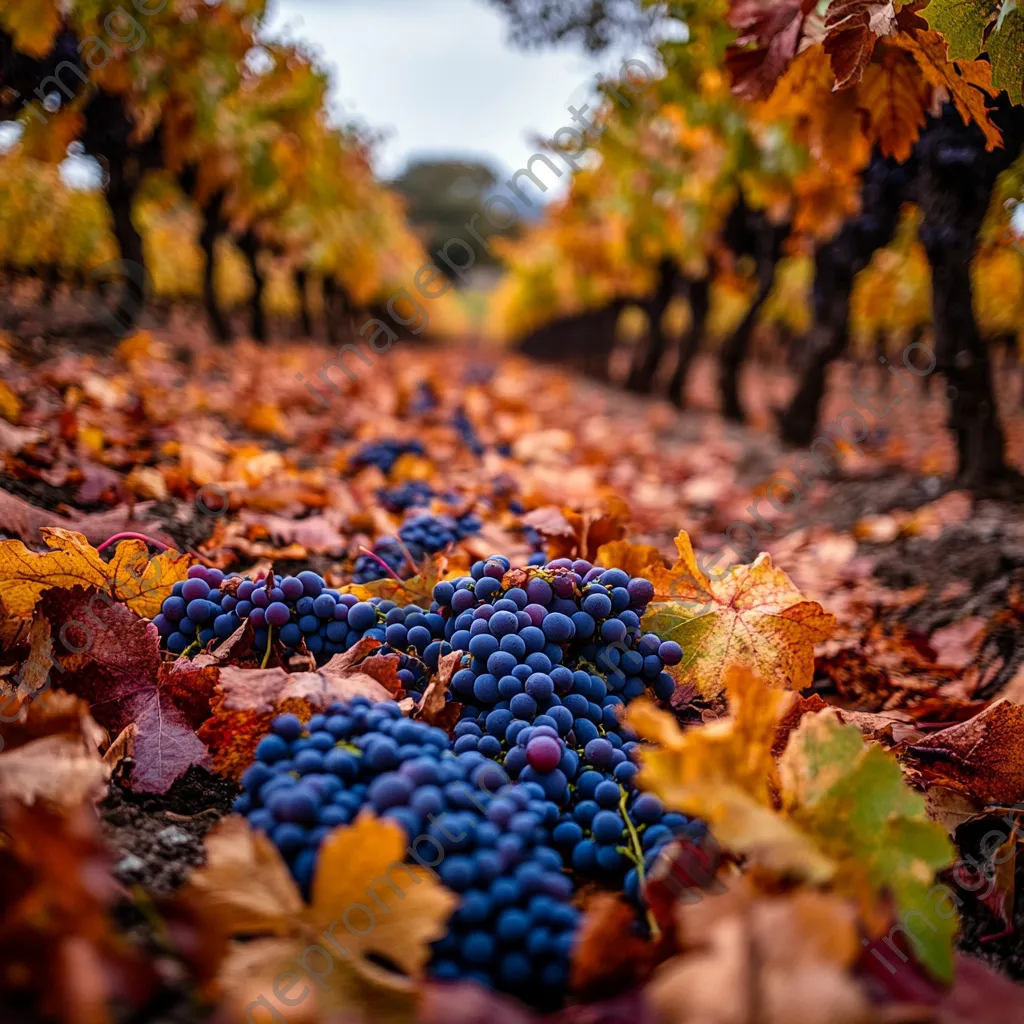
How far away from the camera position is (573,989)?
817mm

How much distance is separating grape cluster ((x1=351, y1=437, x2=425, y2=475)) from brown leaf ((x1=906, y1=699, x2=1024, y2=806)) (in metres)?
2.47

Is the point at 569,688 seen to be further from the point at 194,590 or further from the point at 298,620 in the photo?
the point at 194,590

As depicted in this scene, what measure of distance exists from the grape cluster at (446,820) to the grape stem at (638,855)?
0.34 ft

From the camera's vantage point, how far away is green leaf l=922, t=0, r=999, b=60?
145cm

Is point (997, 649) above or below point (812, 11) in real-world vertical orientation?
below

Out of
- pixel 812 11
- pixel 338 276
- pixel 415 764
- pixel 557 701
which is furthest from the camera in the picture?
pixel 338 276

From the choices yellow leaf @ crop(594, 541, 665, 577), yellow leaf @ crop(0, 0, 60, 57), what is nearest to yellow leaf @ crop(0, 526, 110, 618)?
yellow leaf @ crop(594, 541, 665, 577)

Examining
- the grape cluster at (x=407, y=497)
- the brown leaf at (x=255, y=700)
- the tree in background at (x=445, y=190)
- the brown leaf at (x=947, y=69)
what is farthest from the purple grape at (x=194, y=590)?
the tree in background at (x=445, y=190)

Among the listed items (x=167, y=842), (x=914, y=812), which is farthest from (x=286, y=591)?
(x=914, y=812)

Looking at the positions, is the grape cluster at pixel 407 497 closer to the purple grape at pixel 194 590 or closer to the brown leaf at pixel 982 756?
the purple grape at pixel 194 590

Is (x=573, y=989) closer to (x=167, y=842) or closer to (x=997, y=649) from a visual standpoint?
(x=167, y=842)

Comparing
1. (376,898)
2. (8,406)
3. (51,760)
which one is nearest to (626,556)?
(376,898)

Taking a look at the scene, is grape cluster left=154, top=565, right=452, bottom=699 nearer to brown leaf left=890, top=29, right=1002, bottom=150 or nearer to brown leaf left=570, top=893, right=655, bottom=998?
brown leaf left=570, top=893, right=655, bottom=998

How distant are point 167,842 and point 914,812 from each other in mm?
1012
